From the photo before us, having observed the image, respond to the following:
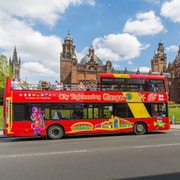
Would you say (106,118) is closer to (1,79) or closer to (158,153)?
(158,153)

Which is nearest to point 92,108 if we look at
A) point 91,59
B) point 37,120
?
point 37,120

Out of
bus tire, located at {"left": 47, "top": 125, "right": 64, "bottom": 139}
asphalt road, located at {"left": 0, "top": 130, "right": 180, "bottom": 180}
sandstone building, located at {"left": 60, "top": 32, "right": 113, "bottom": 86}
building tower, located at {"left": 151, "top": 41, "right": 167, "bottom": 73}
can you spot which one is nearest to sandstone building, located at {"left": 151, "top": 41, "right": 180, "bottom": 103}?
building tower, located at {"left": 151, "top": 41, "right": 167, "bottom": 73}

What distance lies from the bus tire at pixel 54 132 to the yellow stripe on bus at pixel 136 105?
532 cm

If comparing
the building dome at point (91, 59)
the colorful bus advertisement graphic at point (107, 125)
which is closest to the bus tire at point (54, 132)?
the colorful bus advertisement graphic at point (107, 125)

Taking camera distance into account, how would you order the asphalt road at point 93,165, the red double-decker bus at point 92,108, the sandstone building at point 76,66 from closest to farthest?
the asphalt road at point 93,165, the red double-decker bus at point 92,108, the sandstone building at point 76,66

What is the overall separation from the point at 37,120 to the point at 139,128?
7.33 meters

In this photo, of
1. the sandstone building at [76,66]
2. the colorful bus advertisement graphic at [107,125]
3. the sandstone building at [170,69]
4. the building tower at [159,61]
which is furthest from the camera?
the building tower at [159,61]

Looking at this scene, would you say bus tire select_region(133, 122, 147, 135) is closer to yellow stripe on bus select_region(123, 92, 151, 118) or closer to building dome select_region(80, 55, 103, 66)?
yellow stripe on bus select_region(123, 92, 151, 118)

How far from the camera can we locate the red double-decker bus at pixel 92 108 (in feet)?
45.3

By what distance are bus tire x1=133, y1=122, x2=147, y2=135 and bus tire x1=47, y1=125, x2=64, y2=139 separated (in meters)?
5.37

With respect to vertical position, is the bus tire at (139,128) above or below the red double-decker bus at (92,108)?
below

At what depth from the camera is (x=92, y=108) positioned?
1511 cm

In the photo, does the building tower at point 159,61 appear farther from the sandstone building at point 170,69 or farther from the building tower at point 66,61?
the building tower at point 66,61

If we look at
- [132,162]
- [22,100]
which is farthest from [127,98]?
[132,162]
